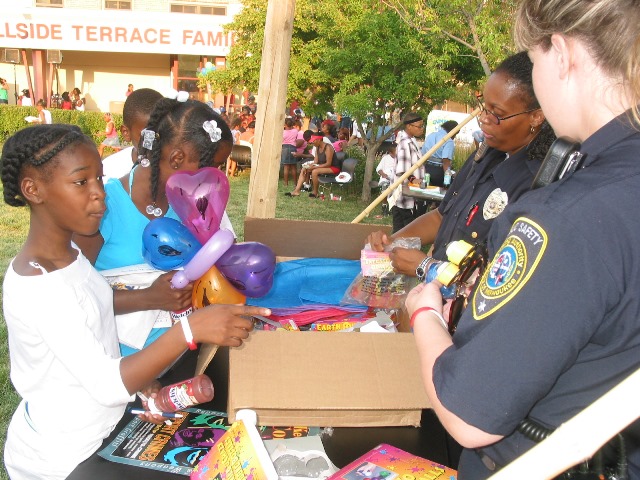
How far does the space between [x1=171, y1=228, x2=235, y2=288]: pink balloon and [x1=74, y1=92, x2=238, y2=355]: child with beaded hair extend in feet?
0.17

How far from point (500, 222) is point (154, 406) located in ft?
3.66

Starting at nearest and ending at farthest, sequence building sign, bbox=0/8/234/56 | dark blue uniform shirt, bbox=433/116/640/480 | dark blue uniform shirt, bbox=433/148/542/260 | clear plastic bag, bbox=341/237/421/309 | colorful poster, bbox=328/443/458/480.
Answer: dark blue uniform shirt, bbox=433/116/640/480 < colorful poster, bbox=328/443/458/480 < dark blue uniform shirt, bbox=433/148/542/260 < clear plastic bag, bbox=341/237/421/309 < building sign, bbox=0/8/234/56

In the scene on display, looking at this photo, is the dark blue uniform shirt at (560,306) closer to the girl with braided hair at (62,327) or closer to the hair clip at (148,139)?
the girl with braided hair at (62,327)

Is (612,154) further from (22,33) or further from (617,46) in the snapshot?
(22,33)

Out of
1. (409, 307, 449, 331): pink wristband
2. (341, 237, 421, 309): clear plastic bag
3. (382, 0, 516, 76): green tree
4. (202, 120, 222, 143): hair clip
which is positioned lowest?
(341, 237, 421, 309): clear plastic bag

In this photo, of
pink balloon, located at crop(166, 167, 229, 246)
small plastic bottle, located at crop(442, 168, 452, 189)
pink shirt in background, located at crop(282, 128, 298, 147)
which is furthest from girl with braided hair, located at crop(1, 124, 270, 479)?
pink shirt in background, located at crop(282, 128, 298, 147)

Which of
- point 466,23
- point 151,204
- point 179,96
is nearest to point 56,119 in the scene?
point 466,23

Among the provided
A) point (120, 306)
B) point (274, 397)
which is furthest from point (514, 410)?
point (120, 306)

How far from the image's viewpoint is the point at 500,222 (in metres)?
1.02

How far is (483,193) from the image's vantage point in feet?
7.44

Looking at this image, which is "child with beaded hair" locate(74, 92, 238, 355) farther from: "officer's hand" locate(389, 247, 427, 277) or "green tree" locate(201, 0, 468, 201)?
"green tree" locate(201, 0, 468, 201)

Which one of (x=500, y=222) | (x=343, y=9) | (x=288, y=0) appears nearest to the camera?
(x=500, y=222)

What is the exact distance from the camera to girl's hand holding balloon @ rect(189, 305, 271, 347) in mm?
1509

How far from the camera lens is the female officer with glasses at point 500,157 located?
2096 millimetres
